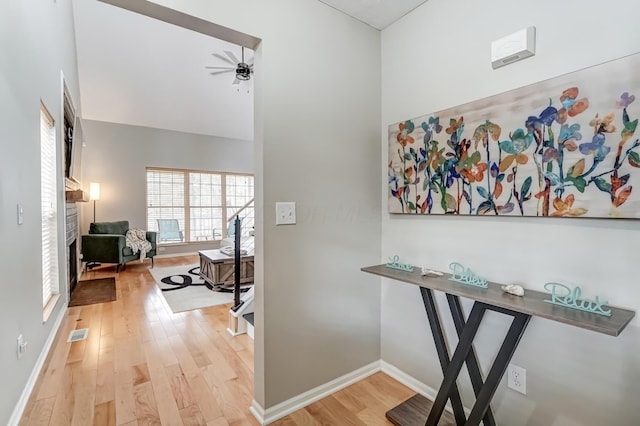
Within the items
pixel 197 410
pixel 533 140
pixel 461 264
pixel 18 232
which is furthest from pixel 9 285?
pixel 533 140

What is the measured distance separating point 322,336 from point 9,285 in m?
1.75

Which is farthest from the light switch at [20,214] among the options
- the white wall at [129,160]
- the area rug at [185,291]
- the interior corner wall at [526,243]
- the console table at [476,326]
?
the white wall at [129,160]

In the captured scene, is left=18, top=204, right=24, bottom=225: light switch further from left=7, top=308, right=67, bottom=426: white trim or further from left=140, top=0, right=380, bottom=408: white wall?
left=140, top=0, right=380, bottom=408: white wall

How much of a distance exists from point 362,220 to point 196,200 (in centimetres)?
624

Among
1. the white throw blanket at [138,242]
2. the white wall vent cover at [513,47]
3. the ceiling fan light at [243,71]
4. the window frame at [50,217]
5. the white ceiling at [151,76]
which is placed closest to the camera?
the white wall vent cover at [513,47]

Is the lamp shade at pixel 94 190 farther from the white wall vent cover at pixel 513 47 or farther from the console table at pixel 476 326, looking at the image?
the white wall vent cover at pixel 513 47

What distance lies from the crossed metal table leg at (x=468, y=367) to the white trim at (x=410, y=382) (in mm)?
126

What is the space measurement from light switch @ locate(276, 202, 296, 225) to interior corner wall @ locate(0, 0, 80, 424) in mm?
1348

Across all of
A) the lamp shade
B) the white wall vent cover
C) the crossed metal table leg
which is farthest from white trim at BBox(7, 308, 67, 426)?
the lamp shade

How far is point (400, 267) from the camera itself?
1801 millimetres

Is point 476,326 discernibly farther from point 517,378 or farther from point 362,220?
point 362,220

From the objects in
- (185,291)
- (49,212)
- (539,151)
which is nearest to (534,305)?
(539,151)

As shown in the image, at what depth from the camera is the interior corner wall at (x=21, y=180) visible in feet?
5.08

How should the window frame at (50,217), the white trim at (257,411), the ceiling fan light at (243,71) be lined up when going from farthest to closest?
the ceiling fan light at (243,71) < the window frame at (50,217) < the white trim at (257,411)
